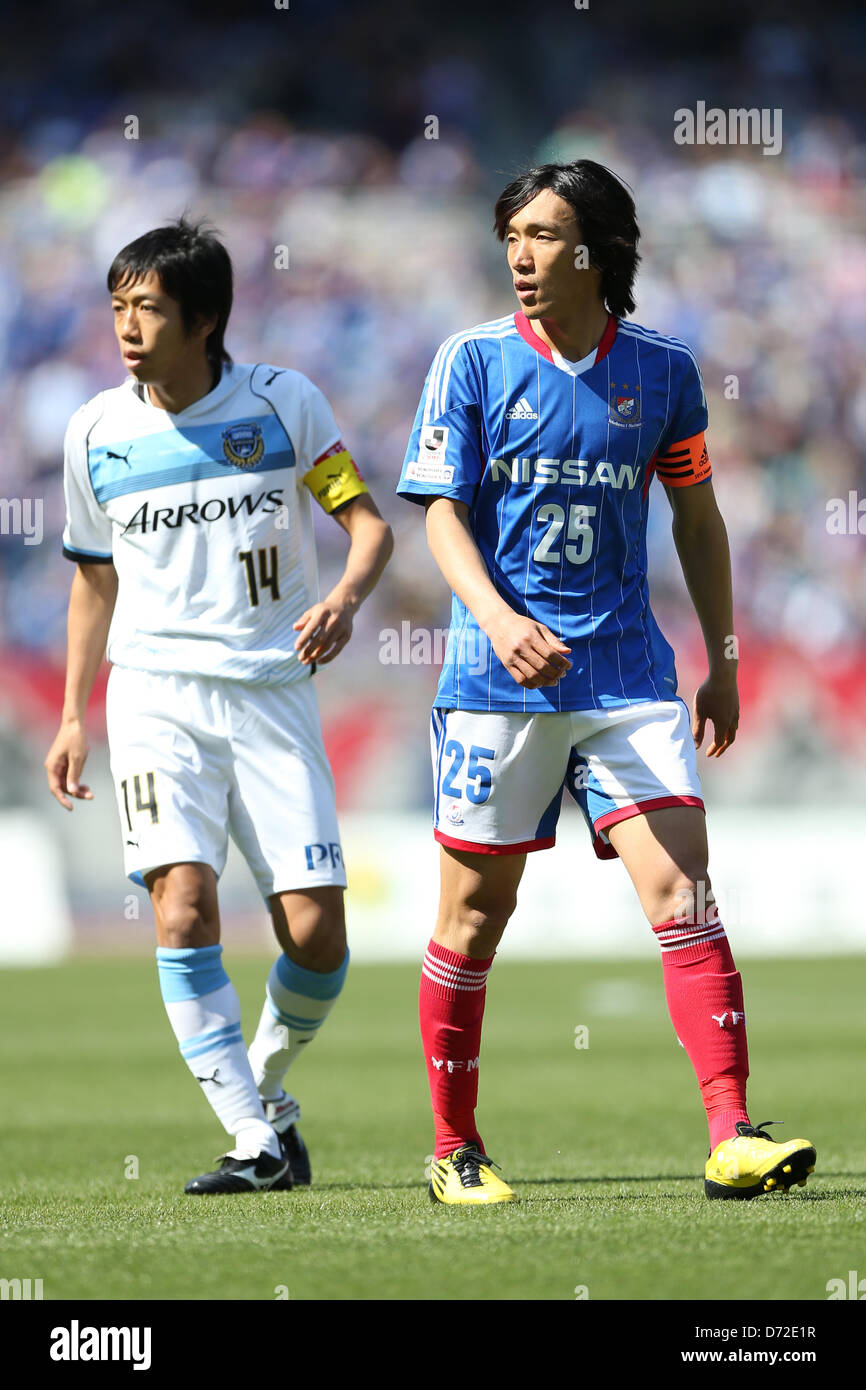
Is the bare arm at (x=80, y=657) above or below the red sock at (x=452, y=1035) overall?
above

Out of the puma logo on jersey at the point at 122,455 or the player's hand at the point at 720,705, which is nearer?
the player's hand at the point at 720,705

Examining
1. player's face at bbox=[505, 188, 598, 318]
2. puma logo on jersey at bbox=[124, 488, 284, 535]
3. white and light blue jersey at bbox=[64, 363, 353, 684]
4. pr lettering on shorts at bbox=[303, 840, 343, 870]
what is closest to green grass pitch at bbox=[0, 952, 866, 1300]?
pr lettering on shorts at bbox=[303, 840, 343, 870]

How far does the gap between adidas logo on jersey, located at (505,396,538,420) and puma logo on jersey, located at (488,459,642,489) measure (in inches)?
3.7

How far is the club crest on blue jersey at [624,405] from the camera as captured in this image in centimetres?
408

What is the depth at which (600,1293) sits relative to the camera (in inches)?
111

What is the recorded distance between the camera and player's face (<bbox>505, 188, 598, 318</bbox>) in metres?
4.05

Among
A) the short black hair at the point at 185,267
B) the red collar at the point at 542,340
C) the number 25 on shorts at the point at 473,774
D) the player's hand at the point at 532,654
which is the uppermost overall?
the short black hair at the point at 185,267

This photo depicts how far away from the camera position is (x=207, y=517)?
4703mm

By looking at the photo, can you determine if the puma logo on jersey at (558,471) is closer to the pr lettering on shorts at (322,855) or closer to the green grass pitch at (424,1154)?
the pr lettering on shorts at (322,855)

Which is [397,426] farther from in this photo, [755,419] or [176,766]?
[176,766]

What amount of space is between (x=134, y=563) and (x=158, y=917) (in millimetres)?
910
